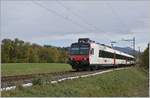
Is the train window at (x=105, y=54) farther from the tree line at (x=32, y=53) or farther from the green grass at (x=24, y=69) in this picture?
the tree line at (x=32, y=53)

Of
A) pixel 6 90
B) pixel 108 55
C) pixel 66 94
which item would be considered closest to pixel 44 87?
pixel 66 94

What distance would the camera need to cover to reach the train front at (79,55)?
39.5 m

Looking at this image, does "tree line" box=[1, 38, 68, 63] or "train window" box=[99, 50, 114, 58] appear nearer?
"train window" box=[99, 50, 114, 58]

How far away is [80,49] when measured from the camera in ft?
133

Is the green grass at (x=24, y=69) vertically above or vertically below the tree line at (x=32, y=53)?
below

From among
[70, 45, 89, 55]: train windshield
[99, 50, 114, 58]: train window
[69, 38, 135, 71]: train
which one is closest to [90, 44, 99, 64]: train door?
[69, 38, 135, 71]: train

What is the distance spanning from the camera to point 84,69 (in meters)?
41.6

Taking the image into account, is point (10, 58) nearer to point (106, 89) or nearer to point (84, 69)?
point (84, 69)

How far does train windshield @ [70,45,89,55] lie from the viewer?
40.0 metres

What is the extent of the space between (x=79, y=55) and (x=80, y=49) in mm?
652

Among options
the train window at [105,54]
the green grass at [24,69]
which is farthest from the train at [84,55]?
the green grass at [24,69]

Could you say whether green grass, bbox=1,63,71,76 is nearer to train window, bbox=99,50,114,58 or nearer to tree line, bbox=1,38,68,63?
train window, bbox=99,50,114,58

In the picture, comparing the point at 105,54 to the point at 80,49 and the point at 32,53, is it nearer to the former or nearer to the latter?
the point at 80,49

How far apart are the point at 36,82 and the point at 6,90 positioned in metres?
3.16
